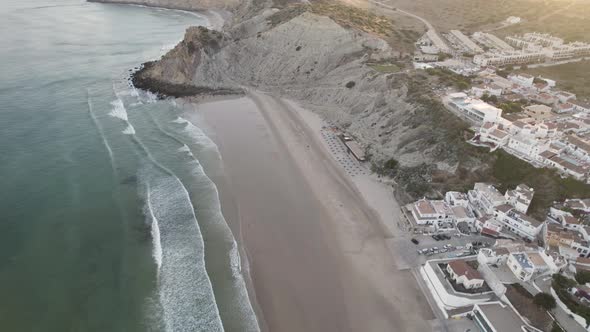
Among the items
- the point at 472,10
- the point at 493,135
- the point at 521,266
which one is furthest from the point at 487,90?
the point at 472,10

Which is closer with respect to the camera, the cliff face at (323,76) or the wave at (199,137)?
the cliff face at (323,76)

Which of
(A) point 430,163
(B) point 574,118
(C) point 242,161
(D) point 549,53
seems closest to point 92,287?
(C) point 242,161

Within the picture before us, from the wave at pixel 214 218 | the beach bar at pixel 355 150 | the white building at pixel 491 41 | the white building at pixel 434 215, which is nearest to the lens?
the wave at pixel 214 218

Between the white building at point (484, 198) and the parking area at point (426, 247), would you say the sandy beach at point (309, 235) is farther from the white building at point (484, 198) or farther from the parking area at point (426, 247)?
the white building at point (484, 198)

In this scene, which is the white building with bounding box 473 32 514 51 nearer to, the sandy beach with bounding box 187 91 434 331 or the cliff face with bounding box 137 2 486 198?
the cliff face with bounding box 137 2 486 198

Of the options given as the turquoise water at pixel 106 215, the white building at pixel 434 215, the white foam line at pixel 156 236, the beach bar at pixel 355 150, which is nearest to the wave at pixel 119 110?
the turquoise water at pixel 106 215

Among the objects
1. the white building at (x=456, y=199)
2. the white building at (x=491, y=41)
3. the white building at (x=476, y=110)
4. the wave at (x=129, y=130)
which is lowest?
the wave at (x=129, y=130)
